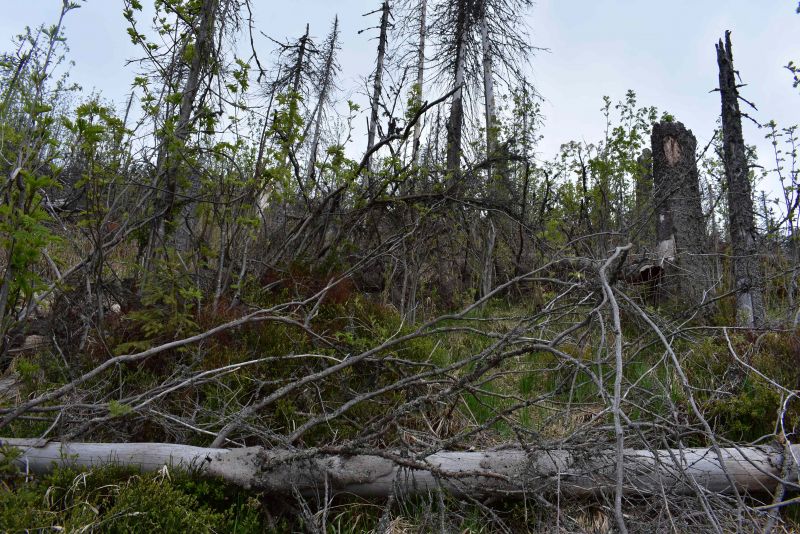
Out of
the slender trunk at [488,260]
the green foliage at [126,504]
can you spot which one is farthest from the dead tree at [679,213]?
the green foliage at [126,504]

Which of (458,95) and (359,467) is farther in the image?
(458,95)

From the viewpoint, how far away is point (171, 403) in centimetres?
334

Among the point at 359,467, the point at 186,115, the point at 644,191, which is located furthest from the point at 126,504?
the point at 644,191

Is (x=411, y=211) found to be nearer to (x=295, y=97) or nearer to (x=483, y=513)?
(x=295, y=97)

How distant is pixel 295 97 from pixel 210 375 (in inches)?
87.5

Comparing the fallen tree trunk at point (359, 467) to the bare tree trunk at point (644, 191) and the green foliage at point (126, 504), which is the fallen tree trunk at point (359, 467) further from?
the bare tree trunk at point (644, 191)

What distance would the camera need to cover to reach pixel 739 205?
483cm

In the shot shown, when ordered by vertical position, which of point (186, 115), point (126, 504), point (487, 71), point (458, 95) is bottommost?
point (126, 504)

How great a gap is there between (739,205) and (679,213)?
168 cm

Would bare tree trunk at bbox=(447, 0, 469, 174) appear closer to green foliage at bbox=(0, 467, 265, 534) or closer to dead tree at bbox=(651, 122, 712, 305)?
dead tree at bbox=(651, 122, 712, 305)

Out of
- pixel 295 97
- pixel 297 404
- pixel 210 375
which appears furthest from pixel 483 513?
pixel 295 97

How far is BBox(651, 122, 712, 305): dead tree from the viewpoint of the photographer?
5941 mm

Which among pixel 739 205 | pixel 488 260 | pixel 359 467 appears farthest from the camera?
pixel 488 260

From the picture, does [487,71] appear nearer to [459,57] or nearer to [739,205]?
[459,57]
